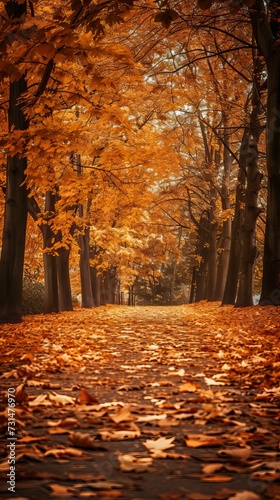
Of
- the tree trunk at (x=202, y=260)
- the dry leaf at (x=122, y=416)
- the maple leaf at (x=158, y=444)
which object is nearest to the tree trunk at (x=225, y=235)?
the tree trunk at (x=202, y=260)

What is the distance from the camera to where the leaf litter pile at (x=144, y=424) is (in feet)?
7.44

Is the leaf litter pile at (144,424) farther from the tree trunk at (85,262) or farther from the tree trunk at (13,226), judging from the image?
the tree trunk at (85,262)

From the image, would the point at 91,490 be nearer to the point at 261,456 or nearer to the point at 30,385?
the point at 261,456

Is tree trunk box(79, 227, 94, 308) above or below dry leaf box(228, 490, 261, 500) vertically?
above

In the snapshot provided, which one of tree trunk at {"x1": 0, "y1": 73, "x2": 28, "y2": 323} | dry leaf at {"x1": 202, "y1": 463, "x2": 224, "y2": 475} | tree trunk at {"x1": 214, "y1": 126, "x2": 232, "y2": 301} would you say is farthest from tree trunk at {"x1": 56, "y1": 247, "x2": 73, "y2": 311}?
dry leaf at {"x1": 202, "y1": 463, "x2": 224, "y2": 475}

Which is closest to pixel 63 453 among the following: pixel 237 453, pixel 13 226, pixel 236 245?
pixel 237 453

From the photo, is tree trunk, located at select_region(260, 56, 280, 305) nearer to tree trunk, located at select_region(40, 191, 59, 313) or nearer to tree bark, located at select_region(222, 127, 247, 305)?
tree bark, located at select_region(222, 127, 247, 305)

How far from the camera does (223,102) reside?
16141mm

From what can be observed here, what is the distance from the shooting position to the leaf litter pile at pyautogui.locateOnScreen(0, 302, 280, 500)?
2.27 m

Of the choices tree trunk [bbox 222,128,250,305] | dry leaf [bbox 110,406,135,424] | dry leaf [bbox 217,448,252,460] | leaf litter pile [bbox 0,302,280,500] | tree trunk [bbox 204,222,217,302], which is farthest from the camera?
tree trunk [bbox 204,222,217,302]

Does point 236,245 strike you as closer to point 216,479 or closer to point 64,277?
point 64,277

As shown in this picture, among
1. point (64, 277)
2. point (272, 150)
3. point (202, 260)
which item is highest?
point (272, 150)

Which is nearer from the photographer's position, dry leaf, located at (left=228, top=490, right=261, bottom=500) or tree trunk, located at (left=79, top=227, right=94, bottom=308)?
dry leaf, located at (left=228, top=490, right=261, bottom=500)

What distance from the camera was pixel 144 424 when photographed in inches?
131
